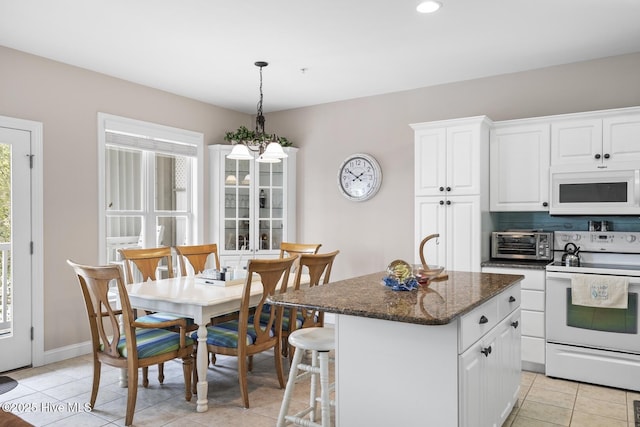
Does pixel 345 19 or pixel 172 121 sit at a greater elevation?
pixel 345 19

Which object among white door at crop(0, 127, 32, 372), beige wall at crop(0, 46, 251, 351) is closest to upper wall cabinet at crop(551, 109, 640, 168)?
beige wall at crop(0, 46, 251, 351)

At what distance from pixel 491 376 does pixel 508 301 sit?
0.53 meters

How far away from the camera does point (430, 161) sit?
429 centimetres

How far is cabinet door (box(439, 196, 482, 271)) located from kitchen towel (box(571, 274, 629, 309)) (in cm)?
80

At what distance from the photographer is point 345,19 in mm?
3219

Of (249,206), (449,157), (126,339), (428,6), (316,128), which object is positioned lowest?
(126,339)

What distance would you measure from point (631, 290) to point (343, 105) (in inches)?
134

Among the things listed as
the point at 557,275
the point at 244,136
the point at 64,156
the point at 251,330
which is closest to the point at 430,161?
the point at 557,275

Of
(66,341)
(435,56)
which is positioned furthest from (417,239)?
(66,341)

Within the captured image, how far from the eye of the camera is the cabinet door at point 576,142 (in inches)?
147

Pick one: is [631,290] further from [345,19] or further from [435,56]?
[345,19]

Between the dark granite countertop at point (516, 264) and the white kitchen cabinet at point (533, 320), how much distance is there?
1.3 inches

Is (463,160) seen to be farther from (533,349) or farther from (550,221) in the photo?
(533,349)

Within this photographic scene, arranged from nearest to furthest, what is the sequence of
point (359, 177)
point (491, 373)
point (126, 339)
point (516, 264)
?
point (491, 373) < point (126, 339) < point (516, 264) < point (359, 177)
